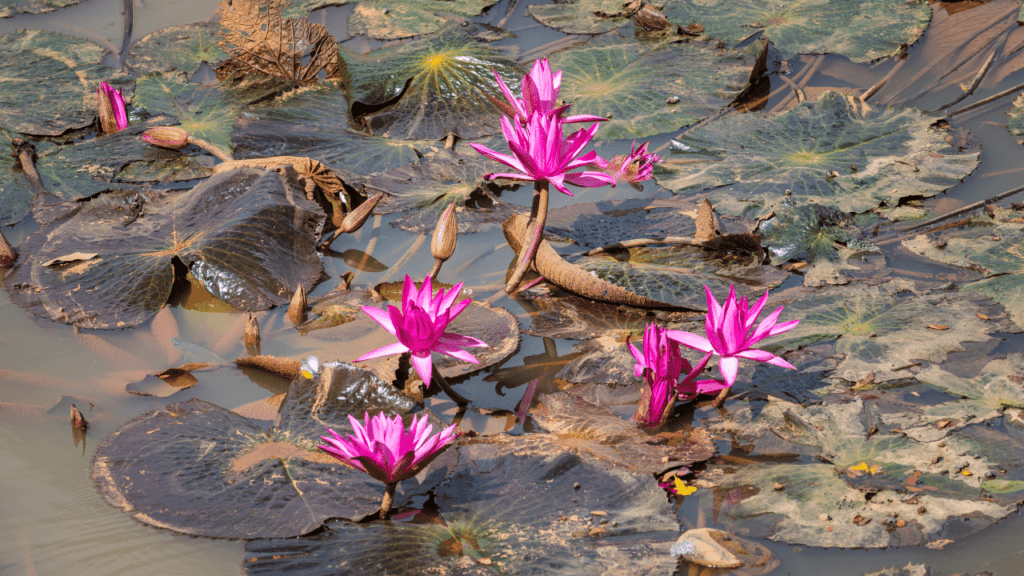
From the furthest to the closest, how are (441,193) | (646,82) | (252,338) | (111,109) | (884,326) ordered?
(646,82), (111,109), (441,193), (252,338), (884,326)

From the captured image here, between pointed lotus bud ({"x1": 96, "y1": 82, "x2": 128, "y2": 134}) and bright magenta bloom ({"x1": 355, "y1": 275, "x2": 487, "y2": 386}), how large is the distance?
222cm

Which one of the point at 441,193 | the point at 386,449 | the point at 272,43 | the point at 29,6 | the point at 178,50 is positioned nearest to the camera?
the point at 386,449

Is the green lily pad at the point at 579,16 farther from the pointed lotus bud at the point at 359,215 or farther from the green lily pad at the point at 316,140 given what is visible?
the pointed lotus bud at the point at 359,215

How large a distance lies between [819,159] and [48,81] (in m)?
3.62

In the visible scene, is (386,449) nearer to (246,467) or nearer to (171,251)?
(246,467)

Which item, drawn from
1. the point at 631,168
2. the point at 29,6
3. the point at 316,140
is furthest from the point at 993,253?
the point at 29,6

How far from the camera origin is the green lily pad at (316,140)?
10.1 ft

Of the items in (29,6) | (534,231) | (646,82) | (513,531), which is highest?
(29,6)

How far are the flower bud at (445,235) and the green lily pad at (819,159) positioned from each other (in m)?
0.99

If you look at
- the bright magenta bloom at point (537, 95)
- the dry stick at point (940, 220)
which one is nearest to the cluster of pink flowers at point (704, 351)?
the bright magenta bloom at point (537, 95)

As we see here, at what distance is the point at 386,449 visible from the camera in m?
1.59

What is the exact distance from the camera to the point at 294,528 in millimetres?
1658

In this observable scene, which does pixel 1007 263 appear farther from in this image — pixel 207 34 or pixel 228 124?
pixel 207 34

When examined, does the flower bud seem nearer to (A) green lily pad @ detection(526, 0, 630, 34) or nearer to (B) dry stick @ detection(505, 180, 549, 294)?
(B) dry stick @ detection(505, 180, 549, 294)
